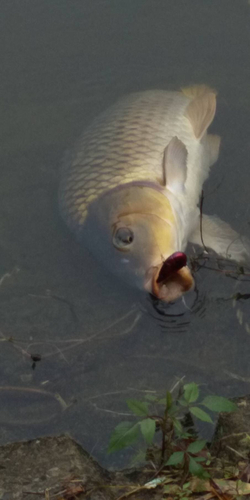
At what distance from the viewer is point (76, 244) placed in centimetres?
392

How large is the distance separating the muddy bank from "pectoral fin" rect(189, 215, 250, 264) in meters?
1.09

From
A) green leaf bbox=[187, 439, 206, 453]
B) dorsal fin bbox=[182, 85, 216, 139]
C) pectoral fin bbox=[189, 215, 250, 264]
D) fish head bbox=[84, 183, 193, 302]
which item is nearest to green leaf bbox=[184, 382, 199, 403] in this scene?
green leaf bbox=[187, 439, 206, 453]

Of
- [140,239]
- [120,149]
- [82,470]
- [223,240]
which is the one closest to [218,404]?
[82,470]

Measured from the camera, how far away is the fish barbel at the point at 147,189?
3.28 metres

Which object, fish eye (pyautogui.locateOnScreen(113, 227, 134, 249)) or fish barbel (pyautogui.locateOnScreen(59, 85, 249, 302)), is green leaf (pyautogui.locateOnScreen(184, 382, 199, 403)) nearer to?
fish barbel (pyautogui.locateOnScreen(59, 85, 249, 302))

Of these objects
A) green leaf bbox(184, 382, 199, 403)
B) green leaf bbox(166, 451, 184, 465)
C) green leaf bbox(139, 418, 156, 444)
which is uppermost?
green leaf bbox(184, 382, 199, 403)

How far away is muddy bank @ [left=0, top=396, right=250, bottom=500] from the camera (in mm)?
2275

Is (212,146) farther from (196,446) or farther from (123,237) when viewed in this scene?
(196,446)

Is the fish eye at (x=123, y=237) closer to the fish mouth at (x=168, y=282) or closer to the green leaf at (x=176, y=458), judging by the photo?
the fish mouth at (x=168, y=282)

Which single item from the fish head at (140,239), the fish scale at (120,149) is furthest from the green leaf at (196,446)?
the fish scale at (120,149)

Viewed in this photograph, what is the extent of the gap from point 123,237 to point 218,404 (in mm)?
1255

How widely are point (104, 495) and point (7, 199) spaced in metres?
2.56

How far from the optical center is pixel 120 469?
8.70 ft

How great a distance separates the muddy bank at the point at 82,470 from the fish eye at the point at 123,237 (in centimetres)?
96
